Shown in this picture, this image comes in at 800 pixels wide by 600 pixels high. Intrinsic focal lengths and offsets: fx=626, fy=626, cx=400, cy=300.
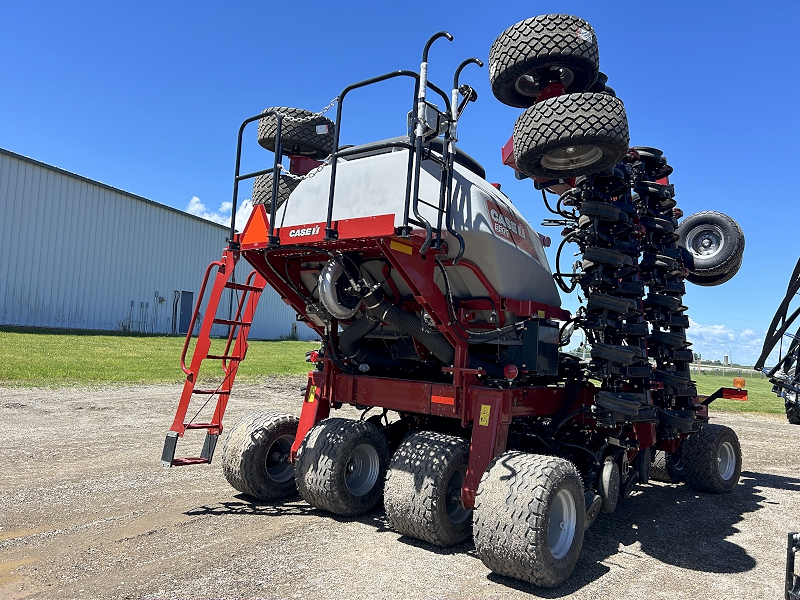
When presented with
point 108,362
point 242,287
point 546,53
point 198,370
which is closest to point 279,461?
point 198,370

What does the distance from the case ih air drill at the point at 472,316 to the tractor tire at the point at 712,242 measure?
1.53 m

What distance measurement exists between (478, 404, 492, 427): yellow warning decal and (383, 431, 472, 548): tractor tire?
0.28 m

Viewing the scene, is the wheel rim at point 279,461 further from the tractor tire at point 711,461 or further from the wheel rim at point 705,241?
the wheel rim at point 705,241

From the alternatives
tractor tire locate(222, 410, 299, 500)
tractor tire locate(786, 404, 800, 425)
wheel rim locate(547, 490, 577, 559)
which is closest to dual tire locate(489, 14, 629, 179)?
wheel rim locate(547, 490, 577, 559)

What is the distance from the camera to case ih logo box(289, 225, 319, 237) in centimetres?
497

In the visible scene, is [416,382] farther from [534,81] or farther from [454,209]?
[534,81]

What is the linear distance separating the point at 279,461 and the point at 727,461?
213 inches

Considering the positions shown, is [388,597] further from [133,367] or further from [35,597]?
[133,367]

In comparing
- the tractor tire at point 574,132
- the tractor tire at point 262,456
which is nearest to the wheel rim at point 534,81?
the tractor tire at point 574,132

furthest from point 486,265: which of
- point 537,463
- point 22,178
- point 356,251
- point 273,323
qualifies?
point 273,323

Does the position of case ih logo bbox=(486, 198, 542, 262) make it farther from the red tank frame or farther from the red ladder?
the red ladder

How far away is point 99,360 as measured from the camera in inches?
688

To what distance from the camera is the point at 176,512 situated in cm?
556

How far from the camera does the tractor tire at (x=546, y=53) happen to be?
196 inches
